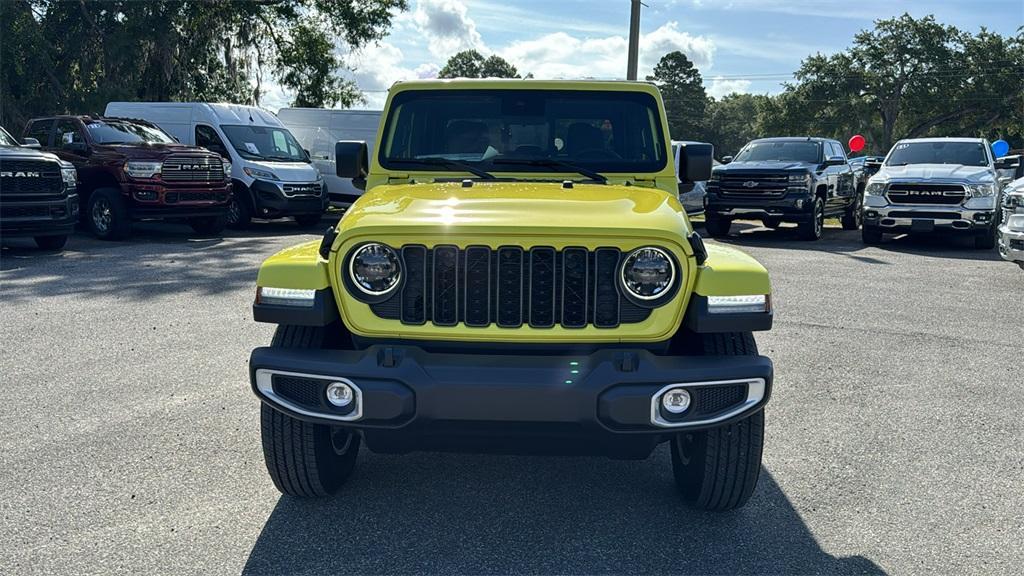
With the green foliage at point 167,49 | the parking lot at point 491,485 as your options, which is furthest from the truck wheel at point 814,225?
the green foliage at point 167,49

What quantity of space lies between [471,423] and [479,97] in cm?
220

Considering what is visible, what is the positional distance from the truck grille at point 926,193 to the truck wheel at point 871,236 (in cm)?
63

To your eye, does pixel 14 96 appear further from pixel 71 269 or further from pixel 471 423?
pixel 471 423

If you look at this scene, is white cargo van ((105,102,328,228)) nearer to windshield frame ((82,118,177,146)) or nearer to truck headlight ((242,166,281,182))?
truck headlight ((242,166,281,182))

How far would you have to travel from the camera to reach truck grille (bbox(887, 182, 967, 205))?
1455cm

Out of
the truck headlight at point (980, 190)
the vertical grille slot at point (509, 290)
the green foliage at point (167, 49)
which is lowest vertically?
the truck headlight at point (980, 190)

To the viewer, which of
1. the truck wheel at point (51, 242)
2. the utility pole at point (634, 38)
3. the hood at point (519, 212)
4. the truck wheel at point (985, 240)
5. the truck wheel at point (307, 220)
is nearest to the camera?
the hood at point (519, 212)

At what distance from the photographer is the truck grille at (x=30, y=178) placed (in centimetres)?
1207

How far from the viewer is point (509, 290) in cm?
347

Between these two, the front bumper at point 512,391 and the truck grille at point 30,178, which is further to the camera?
the truck grille at point 30,178

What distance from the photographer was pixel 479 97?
497 centimetres

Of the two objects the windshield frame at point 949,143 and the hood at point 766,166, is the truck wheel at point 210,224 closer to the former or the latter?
the hood at point 766,166

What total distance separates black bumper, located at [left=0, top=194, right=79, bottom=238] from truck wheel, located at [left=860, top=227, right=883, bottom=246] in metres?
12.0

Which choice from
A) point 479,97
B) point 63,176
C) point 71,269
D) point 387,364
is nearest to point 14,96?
point 63,176
